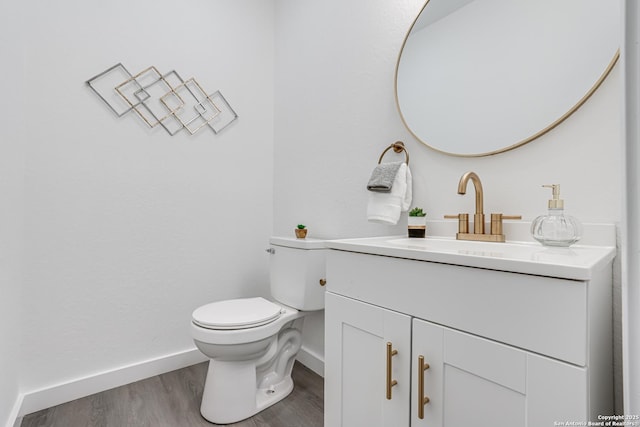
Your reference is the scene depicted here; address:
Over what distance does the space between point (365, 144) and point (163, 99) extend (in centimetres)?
119

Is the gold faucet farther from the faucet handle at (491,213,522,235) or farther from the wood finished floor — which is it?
the wood finished floor

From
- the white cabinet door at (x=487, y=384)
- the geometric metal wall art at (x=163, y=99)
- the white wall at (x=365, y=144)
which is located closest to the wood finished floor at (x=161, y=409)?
the white wall at (x=365, y=144)

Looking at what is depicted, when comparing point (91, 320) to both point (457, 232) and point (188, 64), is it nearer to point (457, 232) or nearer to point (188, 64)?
point (188, 64)

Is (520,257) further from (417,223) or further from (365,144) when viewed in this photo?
(365,144)

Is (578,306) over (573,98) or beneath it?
beneath

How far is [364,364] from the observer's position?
99 centimetres

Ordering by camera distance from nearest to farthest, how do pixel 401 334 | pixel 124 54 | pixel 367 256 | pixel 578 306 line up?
1. pixel 578 306
2. pixel 401 334
3. pixel 367 256
4. pixel 124 54

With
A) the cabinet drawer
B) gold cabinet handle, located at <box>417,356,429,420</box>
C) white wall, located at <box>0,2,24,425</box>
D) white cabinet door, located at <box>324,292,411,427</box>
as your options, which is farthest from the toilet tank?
white wall, located at <box>0,2,24,425</box>

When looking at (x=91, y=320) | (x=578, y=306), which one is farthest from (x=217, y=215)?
(x=578, y=306)

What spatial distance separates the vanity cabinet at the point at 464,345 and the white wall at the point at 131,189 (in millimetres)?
1230

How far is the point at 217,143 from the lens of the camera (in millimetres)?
2080

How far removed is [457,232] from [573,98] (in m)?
0.54

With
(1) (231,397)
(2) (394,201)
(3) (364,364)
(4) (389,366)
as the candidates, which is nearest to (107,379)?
(1) (231,397)

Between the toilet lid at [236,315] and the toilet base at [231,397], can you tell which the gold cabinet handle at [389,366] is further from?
the toilet base at [231,397]
